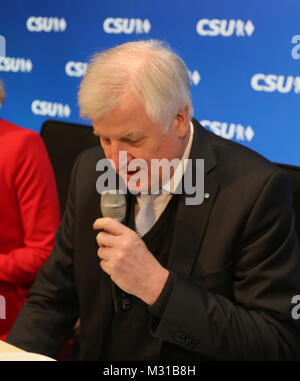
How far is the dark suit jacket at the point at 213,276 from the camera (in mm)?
1309

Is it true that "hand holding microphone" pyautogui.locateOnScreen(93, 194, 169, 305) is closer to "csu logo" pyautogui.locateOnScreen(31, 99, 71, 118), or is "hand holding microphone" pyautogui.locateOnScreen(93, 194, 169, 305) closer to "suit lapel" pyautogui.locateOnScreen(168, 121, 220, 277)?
"suit lapel" pyautogui.locateOnScreen(168, 121, 220, 277)

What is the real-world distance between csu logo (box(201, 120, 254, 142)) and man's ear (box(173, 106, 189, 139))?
4.01 feet

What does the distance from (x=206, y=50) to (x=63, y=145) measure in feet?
2.91

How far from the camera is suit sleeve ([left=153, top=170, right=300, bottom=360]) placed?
130 cm

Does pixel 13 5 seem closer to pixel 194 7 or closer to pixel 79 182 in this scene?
pixel 194 7

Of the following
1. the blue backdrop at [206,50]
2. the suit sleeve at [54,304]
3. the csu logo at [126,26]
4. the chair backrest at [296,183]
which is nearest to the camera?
the suit sleeve at [54,304]

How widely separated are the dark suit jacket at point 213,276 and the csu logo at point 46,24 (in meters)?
1.95

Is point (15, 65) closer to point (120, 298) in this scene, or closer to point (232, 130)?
point (232, 130)

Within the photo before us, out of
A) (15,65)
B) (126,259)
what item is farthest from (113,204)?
(15,65)

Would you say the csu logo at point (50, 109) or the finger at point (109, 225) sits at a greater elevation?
the csu logo at point (50, 109)

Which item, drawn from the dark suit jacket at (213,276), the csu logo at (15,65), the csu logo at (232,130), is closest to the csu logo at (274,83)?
the csu logo at (232,130)

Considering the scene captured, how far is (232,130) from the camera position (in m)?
2.59

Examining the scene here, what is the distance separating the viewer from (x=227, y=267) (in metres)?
1.40

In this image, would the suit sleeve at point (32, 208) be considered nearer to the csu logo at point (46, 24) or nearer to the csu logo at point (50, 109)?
the csu logo at point (50, 109)
